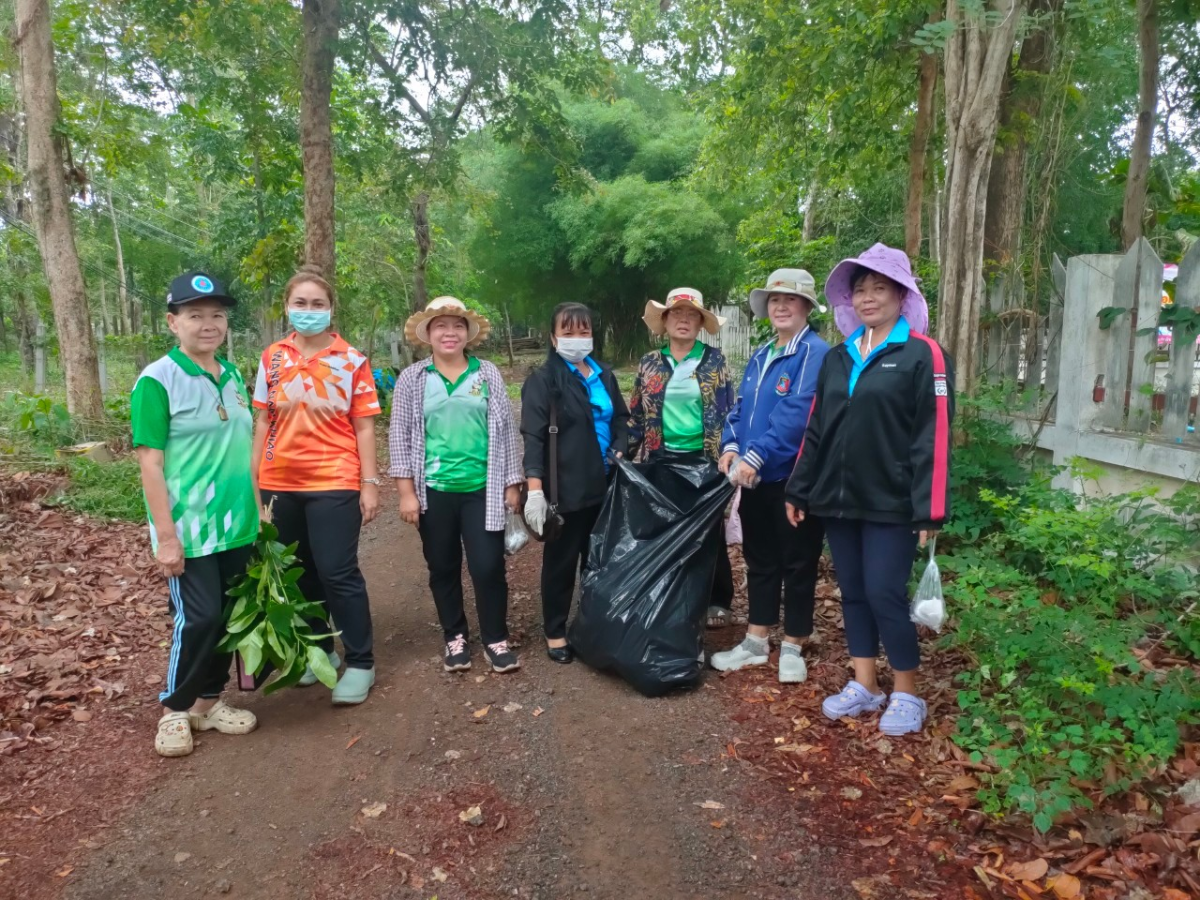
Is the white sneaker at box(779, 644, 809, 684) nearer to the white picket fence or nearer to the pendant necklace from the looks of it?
the pendant necklace

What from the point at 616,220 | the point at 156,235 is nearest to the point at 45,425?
the point at 616,220

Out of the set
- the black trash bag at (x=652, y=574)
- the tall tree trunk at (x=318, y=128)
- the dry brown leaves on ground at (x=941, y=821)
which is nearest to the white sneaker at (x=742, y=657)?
the black trash bag at (x=652, y=574)

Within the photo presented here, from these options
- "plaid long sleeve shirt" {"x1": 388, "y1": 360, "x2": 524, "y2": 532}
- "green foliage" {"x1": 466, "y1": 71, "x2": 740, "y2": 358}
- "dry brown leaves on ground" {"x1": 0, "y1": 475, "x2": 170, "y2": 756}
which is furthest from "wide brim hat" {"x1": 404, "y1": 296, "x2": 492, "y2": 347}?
"green foliage" {"x1": 466, "y1": 71, "x2": 740, "y2": 358}

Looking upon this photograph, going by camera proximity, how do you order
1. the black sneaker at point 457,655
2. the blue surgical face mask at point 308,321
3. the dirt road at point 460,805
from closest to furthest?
1. the dirt road at point 460,805
2. the blue surgical face mask at point 308,321
3. the black sneaker at point 457,655

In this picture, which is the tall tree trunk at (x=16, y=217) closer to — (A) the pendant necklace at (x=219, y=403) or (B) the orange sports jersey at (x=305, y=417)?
(B) the orange sports jersey at (x=305, y=417)

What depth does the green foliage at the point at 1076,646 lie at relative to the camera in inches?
99.0

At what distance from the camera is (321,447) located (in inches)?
131

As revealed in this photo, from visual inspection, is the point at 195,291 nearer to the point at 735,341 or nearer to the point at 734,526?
the point at 734,526

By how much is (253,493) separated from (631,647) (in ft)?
5.68

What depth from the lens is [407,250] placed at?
1783 cm

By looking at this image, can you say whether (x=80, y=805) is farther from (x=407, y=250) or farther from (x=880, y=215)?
(x=407, y=250)

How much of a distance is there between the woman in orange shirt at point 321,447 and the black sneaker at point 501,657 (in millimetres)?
588

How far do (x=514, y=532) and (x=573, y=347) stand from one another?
924 mm

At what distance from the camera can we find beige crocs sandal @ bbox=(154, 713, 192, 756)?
302cm
